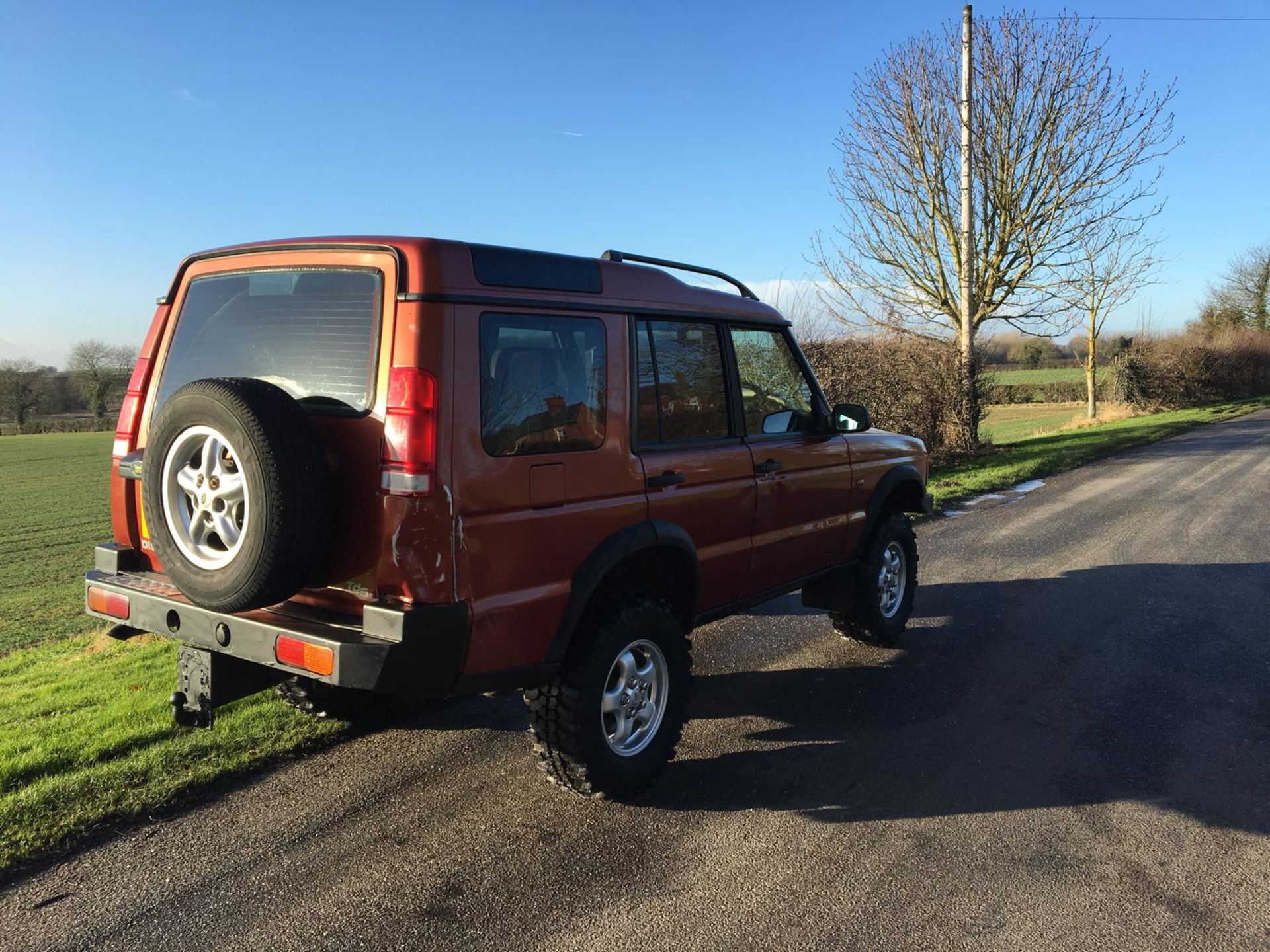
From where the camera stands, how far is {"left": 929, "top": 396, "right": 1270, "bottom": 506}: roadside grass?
43.6ft

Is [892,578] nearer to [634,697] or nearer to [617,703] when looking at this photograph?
[634,697]

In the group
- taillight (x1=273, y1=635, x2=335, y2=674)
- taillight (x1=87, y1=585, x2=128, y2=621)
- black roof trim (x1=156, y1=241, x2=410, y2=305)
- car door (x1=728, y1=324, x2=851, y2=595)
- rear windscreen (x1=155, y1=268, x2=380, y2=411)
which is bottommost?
taillight (x1=273, y1=635, x2=335, y2=674)

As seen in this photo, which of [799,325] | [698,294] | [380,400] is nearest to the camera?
[380,400]

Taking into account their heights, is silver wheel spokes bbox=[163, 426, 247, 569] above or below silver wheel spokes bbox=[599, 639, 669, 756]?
above

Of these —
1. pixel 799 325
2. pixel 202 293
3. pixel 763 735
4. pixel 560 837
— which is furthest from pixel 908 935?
pixel 799 325

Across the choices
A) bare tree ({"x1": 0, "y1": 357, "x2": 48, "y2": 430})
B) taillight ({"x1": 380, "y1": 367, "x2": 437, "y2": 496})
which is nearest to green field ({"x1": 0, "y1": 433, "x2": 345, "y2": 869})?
taillight ({"x1": 380, "y1": 367, "x2": 437, "y2": 496})

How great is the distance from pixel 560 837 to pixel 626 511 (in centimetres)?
127

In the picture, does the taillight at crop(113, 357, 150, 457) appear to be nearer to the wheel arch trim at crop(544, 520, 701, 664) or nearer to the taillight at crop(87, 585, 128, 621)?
the taillight at crop(87, 585, 128, 621)

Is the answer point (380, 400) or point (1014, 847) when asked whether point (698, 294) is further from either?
point (1014, 847)

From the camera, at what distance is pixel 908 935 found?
2725 mm

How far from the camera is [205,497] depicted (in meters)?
3.01

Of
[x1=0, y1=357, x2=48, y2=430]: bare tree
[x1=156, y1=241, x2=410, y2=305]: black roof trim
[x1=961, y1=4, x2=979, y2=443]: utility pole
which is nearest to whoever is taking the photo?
[x1=156, y1=241, x2=410, y2=305]: black roof trim

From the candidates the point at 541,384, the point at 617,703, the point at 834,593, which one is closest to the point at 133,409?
the point at 541,384

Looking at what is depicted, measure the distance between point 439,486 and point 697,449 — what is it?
58.2 inches
